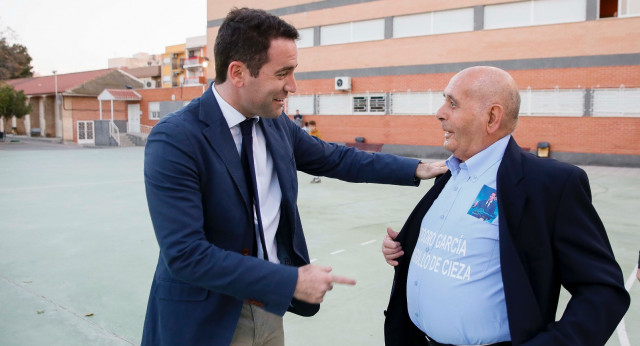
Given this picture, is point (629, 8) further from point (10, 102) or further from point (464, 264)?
point (10, 102)

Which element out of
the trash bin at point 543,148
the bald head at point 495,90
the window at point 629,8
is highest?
the window at point 629,8

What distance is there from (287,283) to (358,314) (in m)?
3.14

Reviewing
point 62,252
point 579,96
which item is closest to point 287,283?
point 62,252

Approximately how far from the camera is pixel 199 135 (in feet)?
6.04

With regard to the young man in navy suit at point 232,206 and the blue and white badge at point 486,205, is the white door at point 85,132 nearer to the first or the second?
the young man in navy suit at point 232,206

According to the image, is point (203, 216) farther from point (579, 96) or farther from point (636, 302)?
point (579, 96)

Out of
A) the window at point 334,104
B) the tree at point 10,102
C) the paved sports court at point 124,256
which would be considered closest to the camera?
the paved sports court at point 124,256

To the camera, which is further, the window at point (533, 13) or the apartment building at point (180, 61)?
the apartment building at point (180, 61)

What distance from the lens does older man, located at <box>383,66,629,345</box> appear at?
1773 millimetres

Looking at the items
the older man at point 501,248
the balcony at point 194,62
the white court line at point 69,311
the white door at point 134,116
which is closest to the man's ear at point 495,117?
the older man at point 501,248

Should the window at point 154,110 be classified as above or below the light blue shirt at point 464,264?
above

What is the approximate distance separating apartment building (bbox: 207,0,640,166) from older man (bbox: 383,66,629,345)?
63.4 ft

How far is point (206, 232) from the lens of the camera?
6.08 feet

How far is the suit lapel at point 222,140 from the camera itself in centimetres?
187
